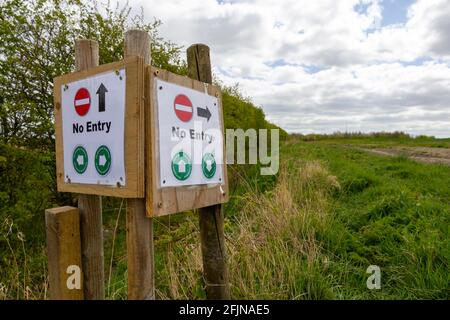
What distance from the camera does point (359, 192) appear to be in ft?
20.1

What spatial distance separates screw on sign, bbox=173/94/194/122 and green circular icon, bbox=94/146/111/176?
39cm

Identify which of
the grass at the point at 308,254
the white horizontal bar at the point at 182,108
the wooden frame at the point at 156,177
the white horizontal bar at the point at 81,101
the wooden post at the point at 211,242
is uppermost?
the white horizontal bar at the point at 81,101

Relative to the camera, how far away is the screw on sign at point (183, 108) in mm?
1564

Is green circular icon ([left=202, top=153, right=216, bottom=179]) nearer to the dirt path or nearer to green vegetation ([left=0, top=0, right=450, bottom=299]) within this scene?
green vegetation ([left=0, top=0, right=450, bottom=299])

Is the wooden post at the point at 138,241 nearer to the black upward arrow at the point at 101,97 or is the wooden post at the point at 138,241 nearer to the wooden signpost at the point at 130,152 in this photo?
the wooden signpost at the point at 130,152

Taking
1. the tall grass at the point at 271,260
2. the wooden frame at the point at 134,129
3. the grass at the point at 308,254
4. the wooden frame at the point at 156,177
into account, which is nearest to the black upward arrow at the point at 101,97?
the wooden frame at the point at 134,129

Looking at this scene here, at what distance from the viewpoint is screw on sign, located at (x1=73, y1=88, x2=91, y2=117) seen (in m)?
1.55

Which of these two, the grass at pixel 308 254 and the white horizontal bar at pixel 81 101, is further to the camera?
the grass at pixel 308 254

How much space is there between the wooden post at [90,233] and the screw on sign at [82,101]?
0.17 metres

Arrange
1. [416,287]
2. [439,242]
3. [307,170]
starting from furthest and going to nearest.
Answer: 1. [307,170]
2. [439,242]
3. [416,287]
